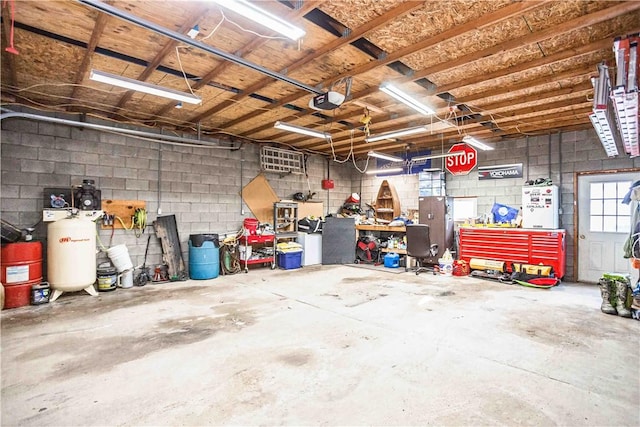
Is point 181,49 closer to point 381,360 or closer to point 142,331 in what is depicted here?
point 142,331

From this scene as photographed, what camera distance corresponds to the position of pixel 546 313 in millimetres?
3967

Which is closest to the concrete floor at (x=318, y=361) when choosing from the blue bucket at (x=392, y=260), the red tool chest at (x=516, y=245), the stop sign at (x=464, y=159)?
the red tool chest at (x=516, y=245)

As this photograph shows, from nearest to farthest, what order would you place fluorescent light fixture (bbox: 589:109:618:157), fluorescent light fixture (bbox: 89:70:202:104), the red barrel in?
fluorescent light fixture (bbox: 89:70:202:104) < fluorescent light fixture (bbox: 589:109:618:157) < the red barrel

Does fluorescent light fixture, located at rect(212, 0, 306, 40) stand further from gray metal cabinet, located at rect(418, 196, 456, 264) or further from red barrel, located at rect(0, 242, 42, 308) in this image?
gray metal cabinet, located at rect(418, 196, 456, 264)

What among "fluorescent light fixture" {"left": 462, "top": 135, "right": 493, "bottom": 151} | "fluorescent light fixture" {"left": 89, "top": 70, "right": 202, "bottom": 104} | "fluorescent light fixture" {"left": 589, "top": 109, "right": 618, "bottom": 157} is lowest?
"fluorescent light fixture" {"left": 589, "top": 109, "right": 618, "bottom": 157}

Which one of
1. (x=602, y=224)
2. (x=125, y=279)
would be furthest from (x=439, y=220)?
(x=125, y=279)

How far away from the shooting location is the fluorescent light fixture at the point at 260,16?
218 centimetres

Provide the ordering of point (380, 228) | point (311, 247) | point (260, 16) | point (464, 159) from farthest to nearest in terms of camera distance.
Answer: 1. point (380, 228)
2. point (311, 247)
3. point (464, 159)
4. point (260, 16)

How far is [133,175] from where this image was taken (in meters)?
5.73

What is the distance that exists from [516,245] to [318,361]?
16.6ft

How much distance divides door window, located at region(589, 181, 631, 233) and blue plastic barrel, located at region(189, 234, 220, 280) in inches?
279

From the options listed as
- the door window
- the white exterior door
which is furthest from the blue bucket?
the door window

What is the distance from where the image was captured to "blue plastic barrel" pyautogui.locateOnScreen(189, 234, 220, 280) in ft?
19.4

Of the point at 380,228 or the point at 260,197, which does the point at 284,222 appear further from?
the point at 380,228
